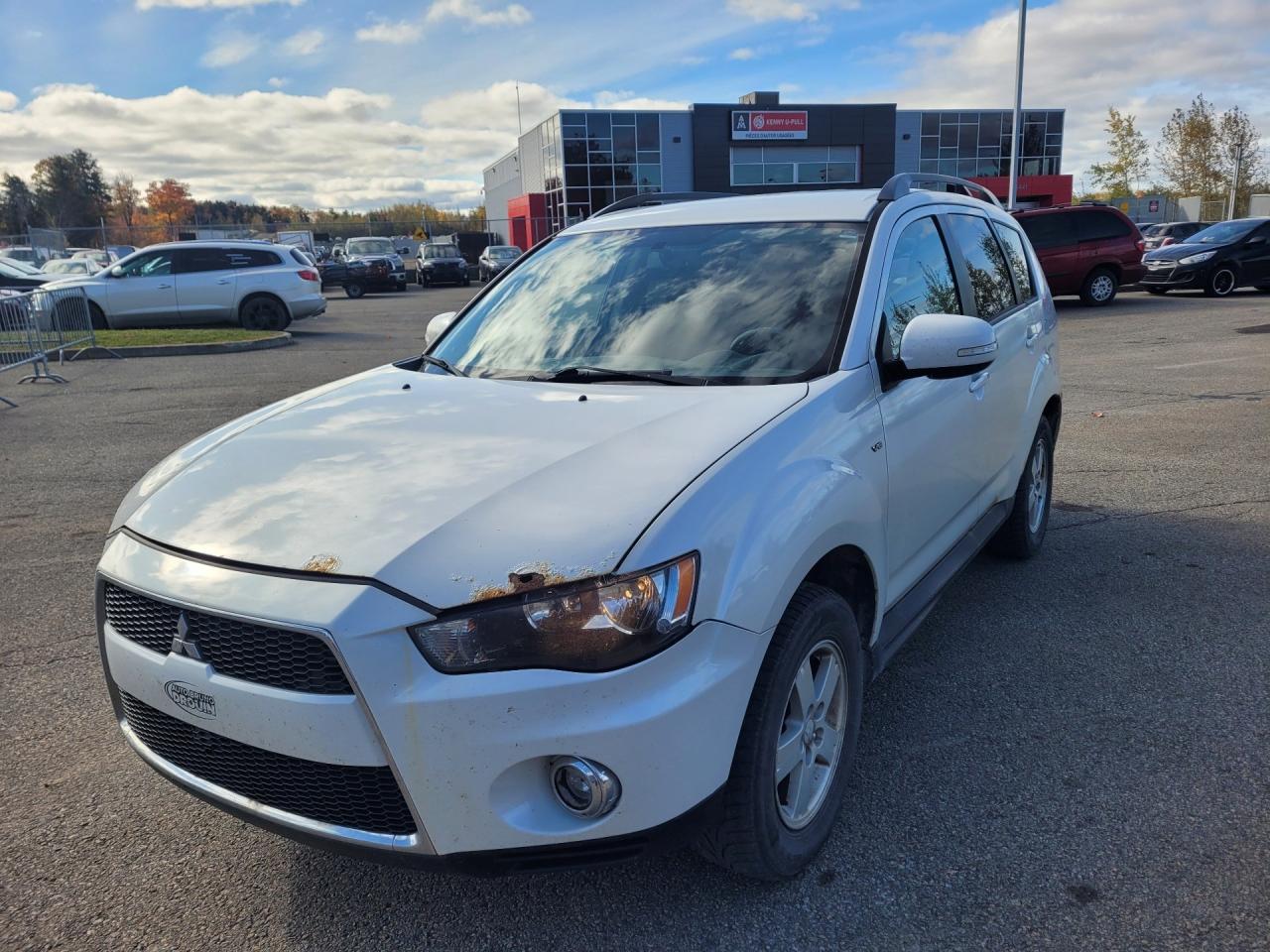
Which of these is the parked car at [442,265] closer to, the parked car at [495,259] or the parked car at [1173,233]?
the parked car at [495,259]

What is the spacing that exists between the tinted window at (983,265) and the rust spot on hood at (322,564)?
10.1 feet

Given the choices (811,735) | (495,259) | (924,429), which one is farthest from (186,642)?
(495,259)

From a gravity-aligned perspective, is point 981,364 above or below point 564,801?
above

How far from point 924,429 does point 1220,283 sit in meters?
21.3

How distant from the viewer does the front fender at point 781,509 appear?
2090 mm

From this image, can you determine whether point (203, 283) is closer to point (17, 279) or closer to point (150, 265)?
point (150, 265)

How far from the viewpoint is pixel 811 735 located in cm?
258

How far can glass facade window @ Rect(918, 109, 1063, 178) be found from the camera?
54344mm

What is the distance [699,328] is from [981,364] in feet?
3.07

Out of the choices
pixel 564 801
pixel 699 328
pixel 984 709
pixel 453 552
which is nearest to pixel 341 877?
pixel 564 801

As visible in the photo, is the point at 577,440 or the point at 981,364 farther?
the point at 981,364

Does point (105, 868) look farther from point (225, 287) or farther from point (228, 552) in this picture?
point (225, 287)

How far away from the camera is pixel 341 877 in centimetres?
261

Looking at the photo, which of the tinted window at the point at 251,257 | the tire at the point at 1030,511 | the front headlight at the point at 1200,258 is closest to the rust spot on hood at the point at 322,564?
the tire at the point at 1030,511
